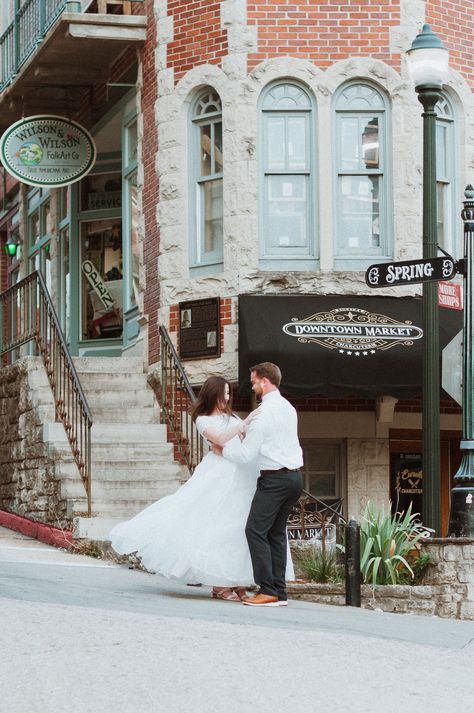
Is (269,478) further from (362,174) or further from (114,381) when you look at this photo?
(362,174)

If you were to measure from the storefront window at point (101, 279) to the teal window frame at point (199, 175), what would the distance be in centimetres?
344

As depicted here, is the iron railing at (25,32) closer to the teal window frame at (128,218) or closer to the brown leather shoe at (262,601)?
the teal window frame at (128,218)

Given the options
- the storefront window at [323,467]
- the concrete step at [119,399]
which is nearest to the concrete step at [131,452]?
the concrete step at [119,399]

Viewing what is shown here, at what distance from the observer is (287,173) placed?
644 inches

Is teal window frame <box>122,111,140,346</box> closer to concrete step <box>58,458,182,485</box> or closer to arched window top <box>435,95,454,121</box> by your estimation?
concrete step <box>58,458,182,485</box>

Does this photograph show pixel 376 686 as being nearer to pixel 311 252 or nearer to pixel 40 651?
pixel 40 651

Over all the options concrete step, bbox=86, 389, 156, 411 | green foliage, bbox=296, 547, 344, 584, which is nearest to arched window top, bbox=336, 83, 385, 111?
concrete step, bbox=86, 389, 156, 411

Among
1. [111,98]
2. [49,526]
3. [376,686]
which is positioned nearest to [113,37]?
[111,98]

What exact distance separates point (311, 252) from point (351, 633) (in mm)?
7907

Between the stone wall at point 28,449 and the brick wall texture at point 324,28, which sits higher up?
the brick wall texture at point 324,28

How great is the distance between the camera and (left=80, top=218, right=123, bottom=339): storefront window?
66.0 ft

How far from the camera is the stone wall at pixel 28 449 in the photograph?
14805 mm

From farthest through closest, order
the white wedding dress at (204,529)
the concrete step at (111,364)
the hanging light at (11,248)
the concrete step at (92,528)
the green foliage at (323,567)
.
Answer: the hanging light at (11,248), the concrete step at (111,364), the concrete step at (92,528), the green foliage at (323,567), the white wedding dress at (204,529)

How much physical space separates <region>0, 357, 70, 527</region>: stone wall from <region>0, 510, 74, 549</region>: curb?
108 mm
